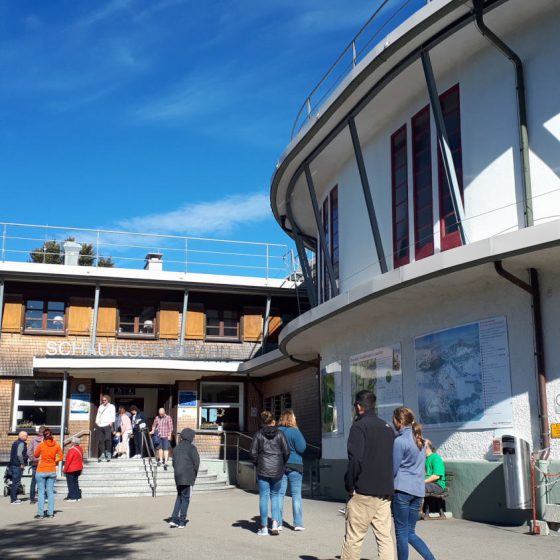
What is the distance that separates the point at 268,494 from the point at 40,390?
15.6 m

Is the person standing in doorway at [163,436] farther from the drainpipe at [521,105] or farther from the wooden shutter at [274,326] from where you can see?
the drainpipe at [521,105]

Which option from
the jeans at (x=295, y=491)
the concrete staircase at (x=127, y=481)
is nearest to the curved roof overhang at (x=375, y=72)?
the jeans at (x=295, y=491)

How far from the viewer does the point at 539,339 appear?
1026 centimetres

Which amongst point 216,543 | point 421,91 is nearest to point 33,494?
point 216,543

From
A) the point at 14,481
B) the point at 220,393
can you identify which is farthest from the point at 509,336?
the point at 220,393

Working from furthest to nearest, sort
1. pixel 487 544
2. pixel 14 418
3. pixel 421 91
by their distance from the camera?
pixel 14 418 → pixel 421 91 → pixel 487 544

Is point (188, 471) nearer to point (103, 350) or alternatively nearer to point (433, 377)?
point (433, 377)

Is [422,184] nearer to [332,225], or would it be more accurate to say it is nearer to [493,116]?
[493,116]

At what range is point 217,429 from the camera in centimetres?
2438

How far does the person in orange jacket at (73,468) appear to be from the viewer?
50.1 ft

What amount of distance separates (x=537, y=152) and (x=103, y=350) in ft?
53.7

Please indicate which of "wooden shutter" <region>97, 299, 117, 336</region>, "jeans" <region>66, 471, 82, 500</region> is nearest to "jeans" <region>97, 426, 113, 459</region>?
"jeans" <region>66, 471, 82, 500</region>

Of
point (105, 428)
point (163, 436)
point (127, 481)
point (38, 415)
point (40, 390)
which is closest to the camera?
point (127, 481)

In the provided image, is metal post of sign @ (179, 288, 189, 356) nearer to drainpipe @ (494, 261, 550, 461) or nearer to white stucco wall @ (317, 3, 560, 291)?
white stucco wall @ (317, 3, 560, 291)
